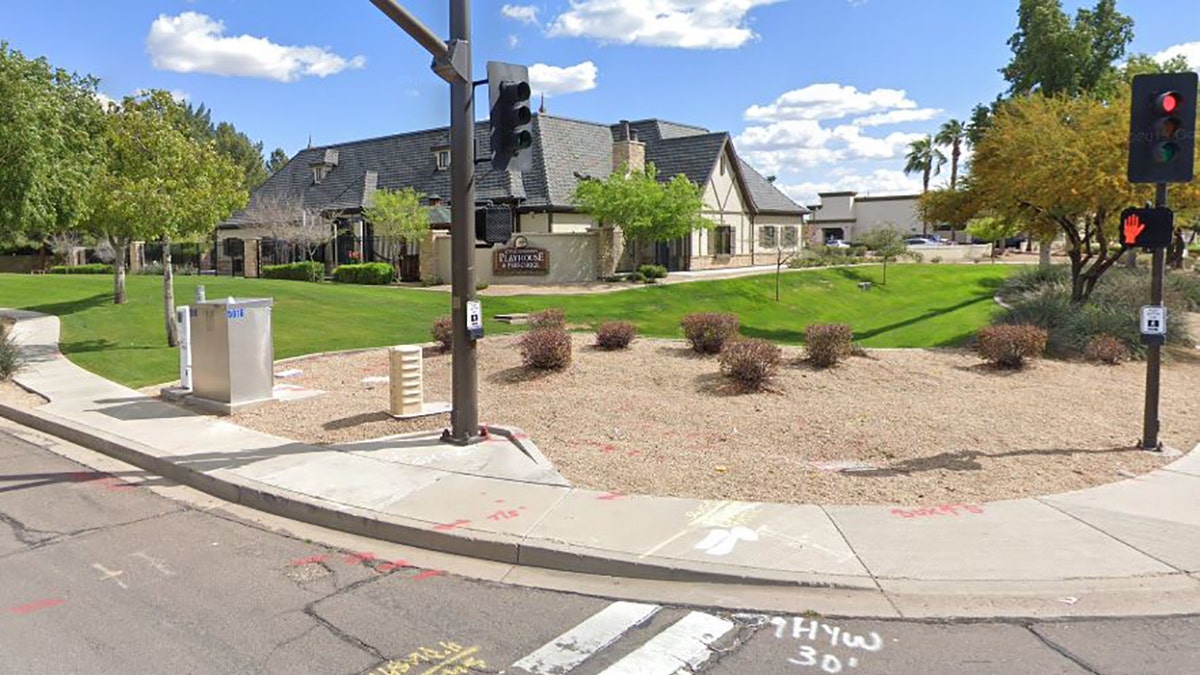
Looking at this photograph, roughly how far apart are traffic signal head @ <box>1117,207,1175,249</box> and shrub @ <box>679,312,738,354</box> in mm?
5793

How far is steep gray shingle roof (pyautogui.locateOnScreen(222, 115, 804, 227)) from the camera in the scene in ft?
120

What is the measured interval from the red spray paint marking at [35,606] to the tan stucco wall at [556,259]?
86.8ft

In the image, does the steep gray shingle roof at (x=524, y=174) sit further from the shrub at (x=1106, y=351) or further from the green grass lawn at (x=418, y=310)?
the shrub at (x=1106, y=351)

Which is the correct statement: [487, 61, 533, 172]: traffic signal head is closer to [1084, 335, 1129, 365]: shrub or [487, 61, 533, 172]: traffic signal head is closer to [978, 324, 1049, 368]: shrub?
[978, 324, 1049, 368]: shrub

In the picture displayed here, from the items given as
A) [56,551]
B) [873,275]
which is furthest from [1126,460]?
[873,275]

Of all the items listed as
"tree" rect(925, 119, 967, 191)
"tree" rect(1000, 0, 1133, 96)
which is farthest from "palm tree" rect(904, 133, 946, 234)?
"tree" rect(1000, 0, 1133, 96)

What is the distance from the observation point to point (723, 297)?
27859 millimetres

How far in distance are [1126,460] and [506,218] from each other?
6890 mm

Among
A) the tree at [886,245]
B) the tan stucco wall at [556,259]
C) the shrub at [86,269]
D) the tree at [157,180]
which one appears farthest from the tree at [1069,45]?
the shrub at [86,269]

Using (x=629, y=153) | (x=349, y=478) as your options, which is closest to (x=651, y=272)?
(x=629, y=153)

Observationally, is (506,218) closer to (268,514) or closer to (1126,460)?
(268,514)

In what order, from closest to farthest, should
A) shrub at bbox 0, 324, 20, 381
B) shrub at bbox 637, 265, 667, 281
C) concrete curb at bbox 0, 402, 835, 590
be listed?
concrete curb at bbox 0, 402, 835, 590, shrub at bbox 0, 324, 20, 381, shrub at bbox 637, 265, 667, 281

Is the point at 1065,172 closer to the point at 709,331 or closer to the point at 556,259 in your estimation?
the point at 709,331

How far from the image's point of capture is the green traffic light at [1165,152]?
8336 mm
